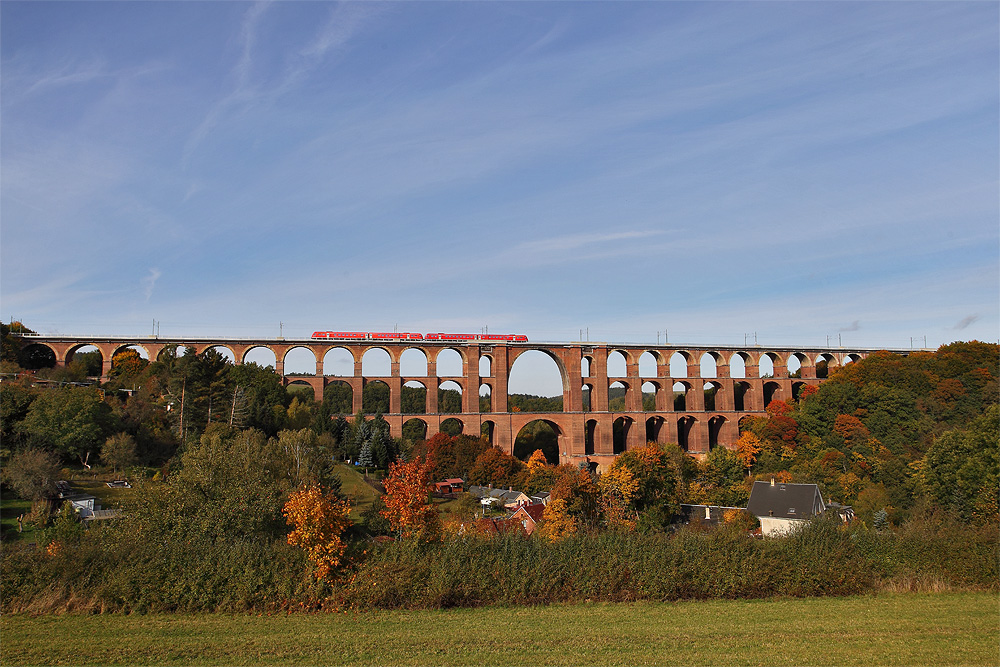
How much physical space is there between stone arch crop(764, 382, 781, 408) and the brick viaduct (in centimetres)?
10

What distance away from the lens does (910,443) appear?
1515 inches

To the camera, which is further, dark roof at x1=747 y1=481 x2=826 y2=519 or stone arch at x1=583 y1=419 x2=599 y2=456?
stone arch at x1=583 y1=419 x2=599 y2=456

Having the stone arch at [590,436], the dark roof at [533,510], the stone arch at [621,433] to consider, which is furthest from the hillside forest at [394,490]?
the stone arch at [621,433]

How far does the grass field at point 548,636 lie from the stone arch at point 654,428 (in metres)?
47.4

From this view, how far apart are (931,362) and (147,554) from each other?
51.5 meters

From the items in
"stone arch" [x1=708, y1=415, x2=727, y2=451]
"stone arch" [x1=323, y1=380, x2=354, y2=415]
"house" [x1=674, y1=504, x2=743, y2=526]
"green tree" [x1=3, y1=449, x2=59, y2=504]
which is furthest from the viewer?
"stone arch" [x1=323, y1=380, x2=354, y2=415]

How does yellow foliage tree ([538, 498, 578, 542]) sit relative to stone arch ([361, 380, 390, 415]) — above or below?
below

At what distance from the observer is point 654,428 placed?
2371 inches

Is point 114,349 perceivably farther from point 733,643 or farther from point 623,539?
point 733,643

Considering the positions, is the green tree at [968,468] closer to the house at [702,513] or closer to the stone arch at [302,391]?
the house at [702,513]

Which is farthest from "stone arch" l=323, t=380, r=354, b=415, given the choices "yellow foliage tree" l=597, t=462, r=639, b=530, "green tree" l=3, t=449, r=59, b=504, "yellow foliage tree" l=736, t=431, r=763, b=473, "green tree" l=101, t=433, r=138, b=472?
"green tree" l=3, t=449, r=59, b=504

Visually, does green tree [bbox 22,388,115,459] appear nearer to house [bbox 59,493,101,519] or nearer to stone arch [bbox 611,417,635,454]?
house [bbox 59,493,101,519]

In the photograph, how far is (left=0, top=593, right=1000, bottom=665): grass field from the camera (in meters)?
8.52

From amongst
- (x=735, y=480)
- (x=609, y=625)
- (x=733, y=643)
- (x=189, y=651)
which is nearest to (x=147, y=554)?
(x=189, y=651)
